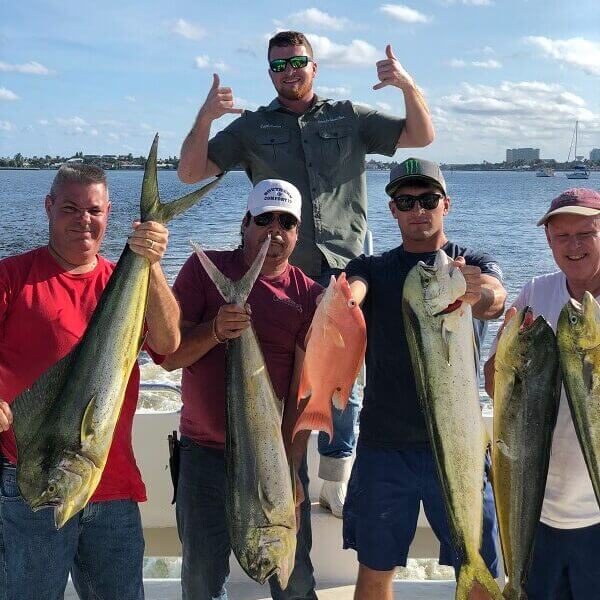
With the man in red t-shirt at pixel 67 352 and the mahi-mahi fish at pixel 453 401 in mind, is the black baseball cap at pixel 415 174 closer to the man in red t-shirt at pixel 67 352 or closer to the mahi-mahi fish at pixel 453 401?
the mahi-mahi fish at pixel 453 401

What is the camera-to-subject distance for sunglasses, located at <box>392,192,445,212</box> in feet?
9.25

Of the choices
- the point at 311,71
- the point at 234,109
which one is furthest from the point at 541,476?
the point at 311,71

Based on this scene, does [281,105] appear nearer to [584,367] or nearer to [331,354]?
[331,354]

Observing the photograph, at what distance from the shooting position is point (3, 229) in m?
22.9

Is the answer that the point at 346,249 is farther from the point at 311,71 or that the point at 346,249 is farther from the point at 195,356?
the point at 195,356

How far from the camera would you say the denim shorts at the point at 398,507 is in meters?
2.88

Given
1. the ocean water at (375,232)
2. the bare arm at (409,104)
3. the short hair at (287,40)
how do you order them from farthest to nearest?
the ocean water at (375,232) → the short hair at (287,40) → the bare arm at (409,104)

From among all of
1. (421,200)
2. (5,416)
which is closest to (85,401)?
(5,416)

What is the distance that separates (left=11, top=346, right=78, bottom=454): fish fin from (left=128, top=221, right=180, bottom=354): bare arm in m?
0.33

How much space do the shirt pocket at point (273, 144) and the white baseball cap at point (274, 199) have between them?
0.89m

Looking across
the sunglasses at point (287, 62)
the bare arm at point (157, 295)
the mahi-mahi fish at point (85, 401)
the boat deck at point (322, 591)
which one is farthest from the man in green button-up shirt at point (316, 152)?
the mahi-mahi fish at point (85, 401)

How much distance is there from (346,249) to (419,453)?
1193mm

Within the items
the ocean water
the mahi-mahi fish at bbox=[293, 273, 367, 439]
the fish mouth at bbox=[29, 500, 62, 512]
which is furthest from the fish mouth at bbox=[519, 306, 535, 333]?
the ocean water

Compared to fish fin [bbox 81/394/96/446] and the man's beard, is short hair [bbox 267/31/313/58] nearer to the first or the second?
the man's beard
